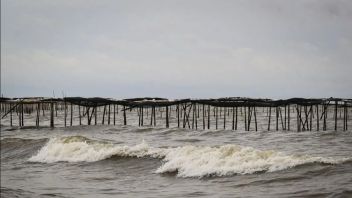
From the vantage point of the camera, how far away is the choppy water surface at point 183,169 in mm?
9164

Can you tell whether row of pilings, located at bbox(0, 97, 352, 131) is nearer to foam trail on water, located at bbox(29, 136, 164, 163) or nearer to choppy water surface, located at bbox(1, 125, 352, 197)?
choppy water surface, located at bbox(1, 125, 352, 197)

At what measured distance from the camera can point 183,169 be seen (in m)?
12.0

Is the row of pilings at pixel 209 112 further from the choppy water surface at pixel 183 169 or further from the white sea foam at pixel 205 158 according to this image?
the white sea foam at pixel 205 158

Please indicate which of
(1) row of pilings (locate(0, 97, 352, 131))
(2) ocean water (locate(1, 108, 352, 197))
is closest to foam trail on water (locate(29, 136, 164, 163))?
(2) ocean water (locate(1, 108, 352, 197))

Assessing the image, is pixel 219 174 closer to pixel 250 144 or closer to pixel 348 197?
pixel 348 197

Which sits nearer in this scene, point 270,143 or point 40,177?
point 40,177

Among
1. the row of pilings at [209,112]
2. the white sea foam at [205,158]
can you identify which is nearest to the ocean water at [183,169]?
the white sea foam at [205,158]

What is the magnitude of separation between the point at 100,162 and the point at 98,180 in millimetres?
3550

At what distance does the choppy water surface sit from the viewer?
30.1ft

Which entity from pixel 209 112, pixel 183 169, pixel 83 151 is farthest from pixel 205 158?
pixel 209 112

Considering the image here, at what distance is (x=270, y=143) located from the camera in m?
17.5

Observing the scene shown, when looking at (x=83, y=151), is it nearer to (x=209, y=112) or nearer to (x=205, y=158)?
(x=205, y=158)

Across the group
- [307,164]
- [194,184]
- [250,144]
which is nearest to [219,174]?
[194,184]

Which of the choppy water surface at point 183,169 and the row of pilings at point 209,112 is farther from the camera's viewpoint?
the row of pilings at point 209,112
